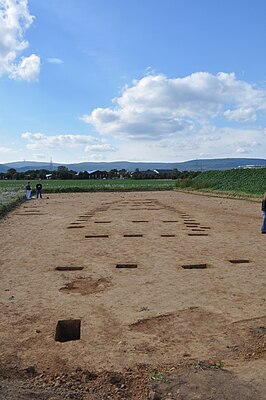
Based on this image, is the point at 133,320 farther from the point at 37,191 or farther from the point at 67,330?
the point at 37,191

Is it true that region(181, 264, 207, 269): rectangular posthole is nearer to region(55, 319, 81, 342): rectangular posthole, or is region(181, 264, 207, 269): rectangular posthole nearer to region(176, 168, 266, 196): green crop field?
region(55, 319, 81, 342): rectangular posthole

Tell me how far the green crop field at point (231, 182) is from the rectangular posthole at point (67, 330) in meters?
31.4

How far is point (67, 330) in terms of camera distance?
5.84m

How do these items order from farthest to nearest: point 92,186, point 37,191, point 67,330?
point 92,186 → point 37,191 → point 67,330

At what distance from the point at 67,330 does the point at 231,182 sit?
41.1 meters

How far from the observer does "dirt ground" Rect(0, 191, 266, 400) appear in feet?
13.6

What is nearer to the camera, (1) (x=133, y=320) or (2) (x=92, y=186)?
(1) (x=133, y=320)

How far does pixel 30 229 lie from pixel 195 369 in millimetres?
12352

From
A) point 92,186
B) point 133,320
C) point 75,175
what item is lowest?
point 92,186

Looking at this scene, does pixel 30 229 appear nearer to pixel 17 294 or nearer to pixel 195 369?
pixel 17 294

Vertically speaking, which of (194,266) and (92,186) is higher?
(194,266)

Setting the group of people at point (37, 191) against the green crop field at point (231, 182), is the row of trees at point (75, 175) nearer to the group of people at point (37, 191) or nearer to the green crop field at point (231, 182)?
the green crop field at point (231, 182)

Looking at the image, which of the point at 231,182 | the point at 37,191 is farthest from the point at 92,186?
the point at 231,182

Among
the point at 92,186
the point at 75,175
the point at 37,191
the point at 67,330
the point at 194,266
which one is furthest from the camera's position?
the point at 75,175
